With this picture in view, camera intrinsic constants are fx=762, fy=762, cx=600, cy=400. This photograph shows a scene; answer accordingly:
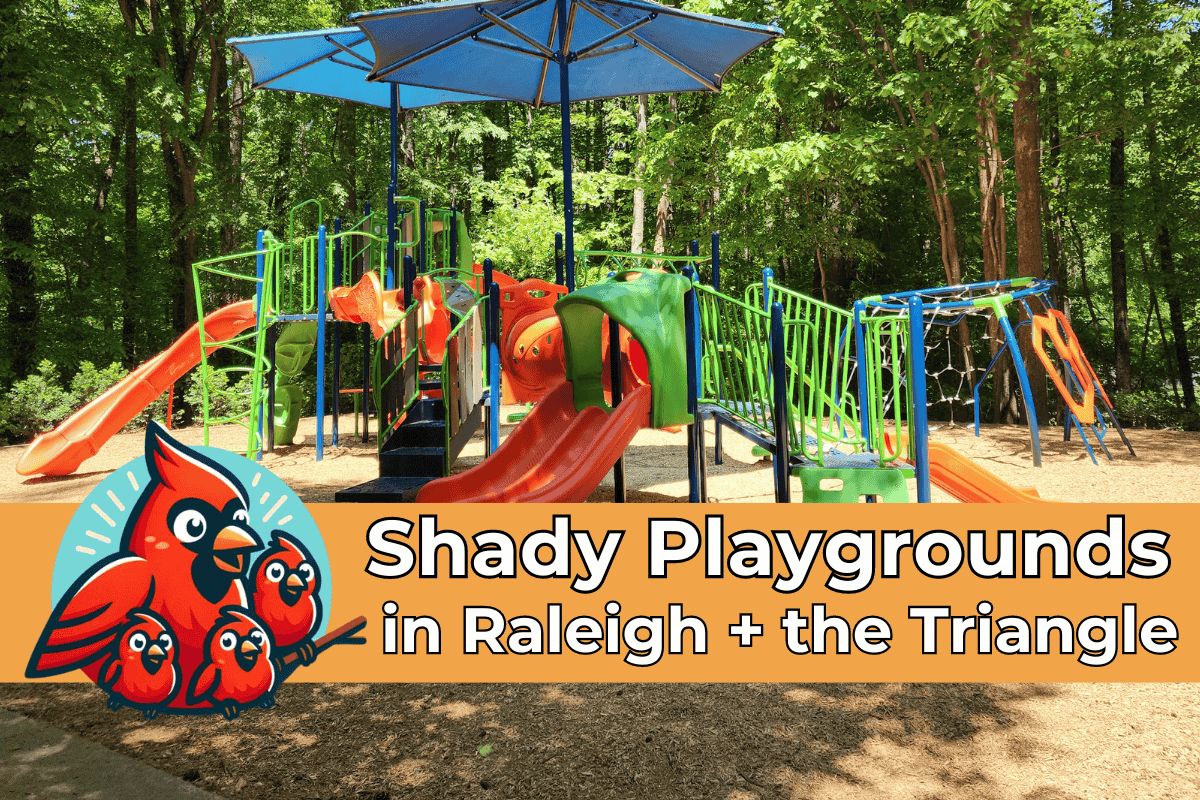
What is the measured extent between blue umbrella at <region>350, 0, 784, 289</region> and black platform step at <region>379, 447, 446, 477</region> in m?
1.91

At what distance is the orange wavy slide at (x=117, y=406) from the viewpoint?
31.7 ft

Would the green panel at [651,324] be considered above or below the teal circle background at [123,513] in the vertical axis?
above

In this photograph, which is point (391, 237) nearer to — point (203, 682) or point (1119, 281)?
point (203, 682)

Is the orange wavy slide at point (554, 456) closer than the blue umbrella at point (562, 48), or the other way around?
the orange wavy slide at point (554, 456)

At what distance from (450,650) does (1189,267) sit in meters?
24.0

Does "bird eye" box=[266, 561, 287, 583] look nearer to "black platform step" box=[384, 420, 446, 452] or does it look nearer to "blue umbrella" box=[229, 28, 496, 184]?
"black platform step" box=[384, 420, 446, 452]

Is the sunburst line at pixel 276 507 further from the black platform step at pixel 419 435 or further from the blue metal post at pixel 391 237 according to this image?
the blue metal post at pixel 391 237

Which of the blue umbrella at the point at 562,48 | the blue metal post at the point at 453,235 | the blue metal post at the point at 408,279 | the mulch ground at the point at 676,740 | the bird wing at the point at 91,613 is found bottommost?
the mulch ground at the point at 676,740

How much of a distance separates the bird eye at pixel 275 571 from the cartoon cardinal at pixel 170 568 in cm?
8

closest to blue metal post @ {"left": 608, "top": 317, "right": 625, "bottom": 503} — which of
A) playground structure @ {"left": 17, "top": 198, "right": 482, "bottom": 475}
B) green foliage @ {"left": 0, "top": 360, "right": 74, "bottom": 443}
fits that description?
playground structure @ {"left": 17, "top": 198, "right": 482, "bottom": 475}

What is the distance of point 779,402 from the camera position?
501 centimetres

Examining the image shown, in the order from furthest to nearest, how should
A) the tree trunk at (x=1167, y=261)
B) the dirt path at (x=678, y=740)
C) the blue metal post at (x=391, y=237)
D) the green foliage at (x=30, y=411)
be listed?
the tree trunk at (x=1167, y=261) → the green foliage at (x=30, y=411) → the blue metal post at (x=391, y=237) → the dirt path at (x=678, y=740)

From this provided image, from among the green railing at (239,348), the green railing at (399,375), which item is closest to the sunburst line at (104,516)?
the green railing at (399,375)

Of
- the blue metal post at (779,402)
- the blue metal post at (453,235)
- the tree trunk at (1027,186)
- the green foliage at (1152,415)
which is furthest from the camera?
the green foliage at (1152,415)
